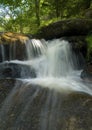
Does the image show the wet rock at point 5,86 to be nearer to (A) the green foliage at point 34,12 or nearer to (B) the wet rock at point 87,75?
(B) the wet rock at point 87,75

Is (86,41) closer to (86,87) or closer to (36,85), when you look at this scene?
(86,87)

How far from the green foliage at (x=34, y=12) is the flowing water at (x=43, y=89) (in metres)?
5.37

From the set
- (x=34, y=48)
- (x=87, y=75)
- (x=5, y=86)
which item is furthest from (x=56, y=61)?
(x=5, y=86)

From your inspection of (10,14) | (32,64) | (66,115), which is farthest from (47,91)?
(10,14)

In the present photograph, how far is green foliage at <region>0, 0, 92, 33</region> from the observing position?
15.5 metres

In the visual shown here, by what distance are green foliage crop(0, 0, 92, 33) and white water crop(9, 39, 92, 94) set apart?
5.25 metres

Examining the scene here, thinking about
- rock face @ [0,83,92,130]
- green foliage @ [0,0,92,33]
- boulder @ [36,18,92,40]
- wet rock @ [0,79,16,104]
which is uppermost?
→ green foliage @ [0,0,92,33]

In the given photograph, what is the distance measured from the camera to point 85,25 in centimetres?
1104

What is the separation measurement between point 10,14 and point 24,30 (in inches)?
73.3

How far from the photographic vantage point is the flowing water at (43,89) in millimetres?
5352

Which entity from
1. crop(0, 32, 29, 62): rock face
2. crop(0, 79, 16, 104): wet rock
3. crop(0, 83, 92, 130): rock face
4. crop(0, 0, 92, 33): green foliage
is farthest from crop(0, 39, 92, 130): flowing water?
crop(0, 0, 92, 33): green foliage

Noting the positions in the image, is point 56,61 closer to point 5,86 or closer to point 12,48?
point 12,48

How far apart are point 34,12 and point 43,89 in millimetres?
11250

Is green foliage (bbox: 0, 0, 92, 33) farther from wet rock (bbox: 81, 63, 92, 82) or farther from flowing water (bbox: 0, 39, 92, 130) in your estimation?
wet rock (bbox: 81, 63, 92, 82)
